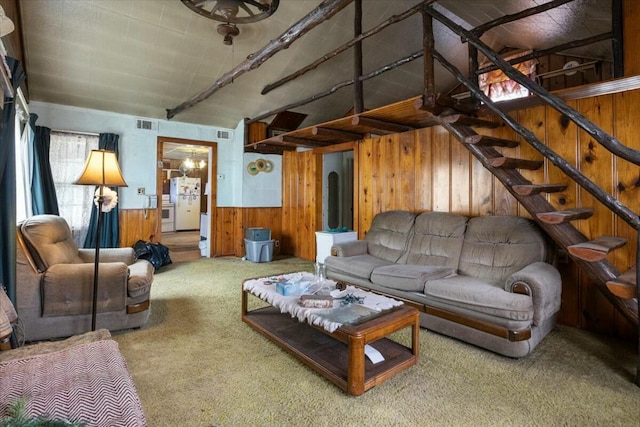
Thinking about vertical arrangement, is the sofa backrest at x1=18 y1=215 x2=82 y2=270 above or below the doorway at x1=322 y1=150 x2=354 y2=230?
below

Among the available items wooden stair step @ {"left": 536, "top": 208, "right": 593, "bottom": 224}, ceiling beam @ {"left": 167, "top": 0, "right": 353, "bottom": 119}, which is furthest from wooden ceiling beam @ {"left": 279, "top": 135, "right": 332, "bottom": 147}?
wooden stair step @ {"left": 536, "top": 208, "right": 593, "bottom": 224}

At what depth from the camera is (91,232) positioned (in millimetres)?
4977

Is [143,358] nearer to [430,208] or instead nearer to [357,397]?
[357,397]

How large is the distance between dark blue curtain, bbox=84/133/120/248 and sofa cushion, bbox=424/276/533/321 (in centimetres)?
474

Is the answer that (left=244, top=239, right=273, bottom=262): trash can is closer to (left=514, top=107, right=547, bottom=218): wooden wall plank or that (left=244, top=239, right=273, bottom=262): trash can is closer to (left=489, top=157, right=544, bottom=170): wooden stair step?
(left=514, top=107, right=547, bottom=218): wooden wall plank

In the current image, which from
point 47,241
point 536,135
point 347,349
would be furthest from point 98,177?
point 536,135

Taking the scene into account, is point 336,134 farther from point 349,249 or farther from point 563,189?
point 563,189

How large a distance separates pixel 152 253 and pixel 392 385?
443cm

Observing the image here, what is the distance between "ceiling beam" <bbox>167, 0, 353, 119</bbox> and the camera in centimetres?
321

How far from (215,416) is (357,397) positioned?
2.47ft

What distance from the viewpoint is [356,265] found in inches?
137

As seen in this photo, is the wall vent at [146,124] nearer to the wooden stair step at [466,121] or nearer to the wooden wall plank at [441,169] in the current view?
the wooden wall plank at [441,169]

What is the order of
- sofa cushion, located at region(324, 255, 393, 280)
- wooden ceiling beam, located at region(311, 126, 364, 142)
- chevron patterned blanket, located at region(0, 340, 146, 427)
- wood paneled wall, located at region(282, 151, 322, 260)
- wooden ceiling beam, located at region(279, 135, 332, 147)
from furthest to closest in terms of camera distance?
wood paneled wall, located at region(282, 151, 322, 260) → wooden ceiling beam, located at region(279, 135, 332, 147) → wooden ceiling beam, located at region(311, 126, 364, 142) → sofa cushion, located at region(324, 255, 393, 280) → chevron patterned blanket, located at region(0, 340, 146, 427)

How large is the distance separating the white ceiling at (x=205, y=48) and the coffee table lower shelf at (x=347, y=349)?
11.4ft
